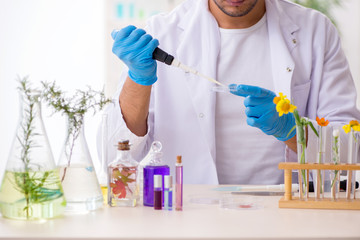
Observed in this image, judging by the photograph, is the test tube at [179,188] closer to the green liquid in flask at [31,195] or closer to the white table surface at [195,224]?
the white table surface at [195,224]

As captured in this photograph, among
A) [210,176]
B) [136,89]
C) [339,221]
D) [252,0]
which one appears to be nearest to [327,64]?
[252,0]

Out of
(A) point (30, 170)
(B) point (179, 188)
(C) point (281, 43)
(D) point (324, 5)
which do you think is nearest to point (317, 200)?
(B) point (179, 188)

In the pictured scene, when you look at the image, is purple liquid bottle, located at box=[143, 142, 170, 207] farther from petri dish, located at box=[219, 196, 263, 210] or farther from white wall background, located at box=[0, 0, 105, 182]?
white wall background, located at box=[0, 0, 105, 182]

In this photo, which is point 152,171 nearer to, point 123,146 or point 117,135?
point 123,146

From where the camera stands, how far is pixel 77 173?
127 centimetres

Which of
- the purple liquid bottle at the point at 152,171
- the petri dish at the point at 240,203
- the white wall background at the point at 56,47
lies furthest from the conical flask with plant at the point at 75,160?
the white wall background at the point at 56,47

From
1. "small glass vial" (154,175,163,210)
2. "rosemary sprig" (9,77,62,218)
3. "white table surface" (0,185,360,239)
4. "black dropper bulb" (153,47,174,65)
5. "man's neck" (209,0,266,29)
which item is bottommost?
"white table surface" (0,185,360,239)

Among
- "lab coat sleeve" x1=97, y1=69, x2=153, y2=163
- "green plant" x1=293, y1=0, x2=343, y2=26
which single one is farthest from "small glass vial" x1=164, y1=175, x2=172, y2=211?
"green plant" x1=293, y1=0, x2=343, y2=26

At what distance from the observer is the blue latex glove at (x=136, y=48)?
5.54 feet

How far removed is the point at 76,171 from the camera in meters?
1.28

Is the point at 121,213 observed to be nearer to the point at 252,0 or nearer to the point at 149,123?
the point at 149,123

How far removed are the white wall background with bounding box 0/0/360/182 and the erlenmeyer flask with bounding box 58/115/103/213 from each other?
211 centimetres

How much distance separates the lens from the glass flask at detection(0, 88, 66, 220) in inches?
47.0

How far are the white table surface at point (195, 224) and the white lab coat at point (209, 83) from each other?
68cm
